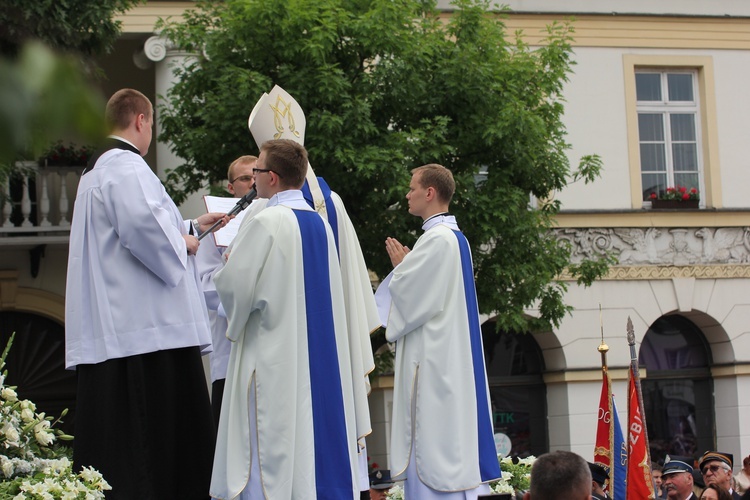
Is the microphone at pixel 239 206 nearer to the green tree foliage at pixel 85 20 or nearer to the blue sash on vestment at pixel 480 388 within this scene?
the blue sash on vestment at pixel 480 388

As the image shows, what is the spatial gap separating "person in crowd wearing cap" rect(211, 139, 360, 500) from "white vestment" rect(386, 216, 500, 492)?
1008 mm

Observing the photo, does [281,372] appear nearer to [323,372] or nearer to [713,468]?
[323,372]

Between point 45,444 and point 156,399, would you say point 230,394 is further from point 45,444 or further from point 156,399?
point 45,444

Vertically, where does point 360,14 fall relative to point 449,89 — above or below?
above

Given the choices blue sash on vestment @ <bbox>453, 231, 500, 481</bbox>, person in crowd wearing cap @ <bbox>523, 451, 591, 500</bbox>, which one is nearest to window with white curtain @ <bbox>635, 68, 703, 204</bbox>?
blue sash on vestment @ <bbox>453, 231, 500, 481</bbox>

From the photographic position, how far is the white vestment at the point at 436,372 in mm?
6398

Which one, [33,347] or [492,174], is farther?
[33,347]

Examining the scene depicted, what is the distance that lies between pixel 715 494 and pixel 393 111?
7.01 metres

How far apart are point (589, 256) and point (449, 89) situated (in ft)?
22.6

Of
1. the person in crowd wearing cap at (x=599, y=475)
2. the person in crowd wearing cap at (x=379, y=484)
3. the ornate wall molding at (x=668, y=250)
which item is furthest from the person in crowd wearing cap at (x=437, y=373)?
the ornate wall molding at (x=668, y=250)

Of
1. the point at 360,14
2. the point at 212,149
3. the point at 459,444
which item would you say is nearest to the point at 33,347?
the point at 212,149

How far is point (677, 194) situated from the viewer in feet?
66.3

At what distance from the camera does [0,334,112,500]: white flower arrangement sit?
427cm

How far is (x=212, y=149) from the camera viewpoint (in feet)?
43.7
